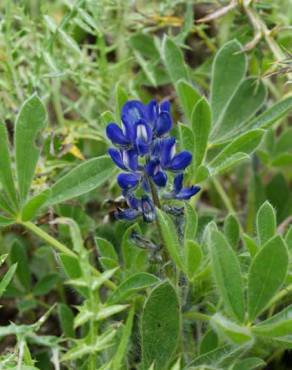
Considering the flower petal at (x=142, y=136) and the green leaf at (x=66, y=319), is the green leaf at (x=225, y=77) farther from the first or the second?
the green leaf at (x=66, y=319)

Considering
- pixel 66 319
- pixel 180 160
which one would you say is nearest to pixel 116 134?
pixel 180 160

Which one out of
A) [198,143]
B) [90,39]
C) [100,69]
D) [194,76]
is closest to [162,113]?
[198,143]

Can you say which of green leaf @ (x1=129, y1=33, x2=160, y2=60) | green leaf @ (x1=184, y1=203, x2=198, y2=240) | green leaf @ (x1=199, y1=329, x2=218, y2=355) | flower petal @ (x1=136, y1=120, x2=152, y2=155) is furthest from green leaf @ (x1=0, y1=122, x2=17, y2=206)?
green leaf @ (x1=129, y1=33, x2=160, y2=60)

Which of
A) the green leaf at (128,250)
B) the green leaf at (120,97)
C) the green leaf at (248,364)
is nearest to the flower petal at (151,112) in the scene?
the green leaf at (120,97)

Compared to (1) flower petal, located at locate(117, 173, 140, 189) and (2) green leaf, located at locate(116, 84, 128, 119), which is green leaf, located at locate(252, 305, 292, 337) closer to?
(1) flower petal, located at locate(117, 173, 140, 189)

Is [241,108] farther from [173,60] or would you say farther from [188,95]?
[188,95]
